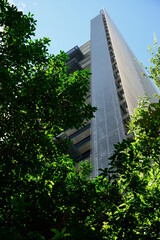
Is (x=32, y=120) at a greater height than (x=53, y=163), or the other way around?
(x=32, y=120)

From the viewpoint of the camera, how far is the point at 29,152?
4957 millimetres

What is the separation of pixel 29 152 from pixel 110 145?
21.9ft

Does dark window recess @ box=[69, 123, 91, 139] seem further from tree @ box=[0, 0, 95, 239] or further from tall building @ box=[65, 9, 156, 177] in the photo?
tree @ box=[0, 0, 95, 239]

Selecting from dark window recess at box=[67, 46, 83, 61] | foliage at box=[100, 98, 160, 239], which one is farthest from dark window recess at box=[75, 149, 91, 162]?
dark window recess at box=[67, 46, 83, 61]

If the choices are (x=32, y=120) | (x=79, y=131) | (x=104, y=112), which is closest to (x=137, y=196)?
(x=32, y=120)

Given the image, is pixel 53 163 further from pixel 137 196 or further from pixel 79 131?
pixel 79 131

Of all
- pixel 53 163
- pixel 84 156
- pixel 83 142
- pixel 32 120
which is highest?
pixel 32 120

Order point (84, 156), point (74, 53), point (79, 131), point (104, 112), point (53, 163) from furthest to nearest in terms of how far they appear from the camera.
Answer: point (74, 53)
point (79, 131)
point (84, 156)
point (104, 112)
point (53, 163)

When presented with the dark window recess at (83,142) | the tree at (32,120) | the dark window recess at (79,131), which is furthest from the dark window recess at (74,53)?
the tree at (32,120)

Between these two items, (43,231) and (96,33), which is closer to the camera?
(43,231)

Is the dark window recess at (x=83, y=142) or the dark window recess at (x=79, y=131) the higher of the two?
the dark window recess at (x=79, y=131)

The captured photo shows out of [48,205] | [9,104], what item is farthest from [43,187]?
[9,104]

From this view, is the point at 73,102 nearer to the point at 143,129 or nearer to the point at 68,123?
the point at 68,123

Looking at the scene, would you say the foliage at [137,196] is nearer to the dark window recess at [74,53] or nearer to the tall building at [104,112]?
the tall building at [104,112]
